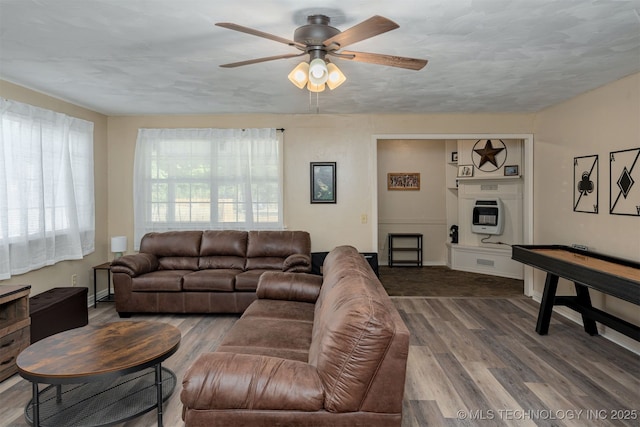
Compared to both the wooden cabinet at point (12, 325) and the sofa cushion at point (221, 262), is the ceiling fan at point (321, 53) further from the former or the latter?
the sofa cushion at point (221, 262)

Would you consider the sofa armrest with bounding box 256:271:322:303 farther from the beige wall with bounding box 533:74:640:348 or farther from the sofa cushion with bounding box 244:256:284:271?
the beige wall with bounding box 533:74:640:348

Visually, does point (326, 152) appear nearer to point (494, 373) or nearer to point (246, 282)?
point (246, 282)

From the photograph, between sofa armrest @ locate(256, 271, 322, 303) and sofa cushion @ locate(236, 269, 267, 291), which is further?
sofa cushion @ locate(236, 269, 267, 291)

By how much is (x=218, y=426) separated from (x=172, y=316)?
3.05 meters

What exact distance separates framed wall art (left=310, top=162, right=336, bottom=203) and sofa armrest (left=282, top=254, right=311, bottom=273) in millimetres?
1151

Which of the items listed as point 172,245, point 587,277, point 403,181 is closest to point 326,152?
point 172,245

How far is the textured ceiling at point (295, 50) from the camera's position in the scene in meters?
2.22

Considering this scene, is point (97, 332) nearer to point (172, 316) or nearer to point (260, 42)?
point (172, 316)

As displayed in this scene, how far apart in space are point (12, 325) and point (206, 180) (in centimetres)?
276

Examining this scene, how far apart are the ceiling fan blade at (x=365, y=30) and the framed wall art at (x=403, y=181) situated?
5.85m

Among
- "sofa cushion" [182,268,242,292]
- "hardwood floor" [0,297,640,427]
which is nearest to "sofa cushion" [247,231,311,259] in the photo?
"sofa cushion" [182,268,242,292]

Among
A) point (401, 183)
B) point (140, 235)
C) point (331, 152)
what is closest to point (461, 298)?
point (331, 152)

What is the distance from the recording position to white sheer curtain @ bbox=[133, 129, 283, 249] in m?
5.14

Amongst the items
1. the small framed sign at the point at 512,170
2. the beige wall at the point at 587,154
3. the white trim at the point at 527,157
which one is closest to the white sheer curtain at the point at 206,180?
the white trim at the point at 527,157
